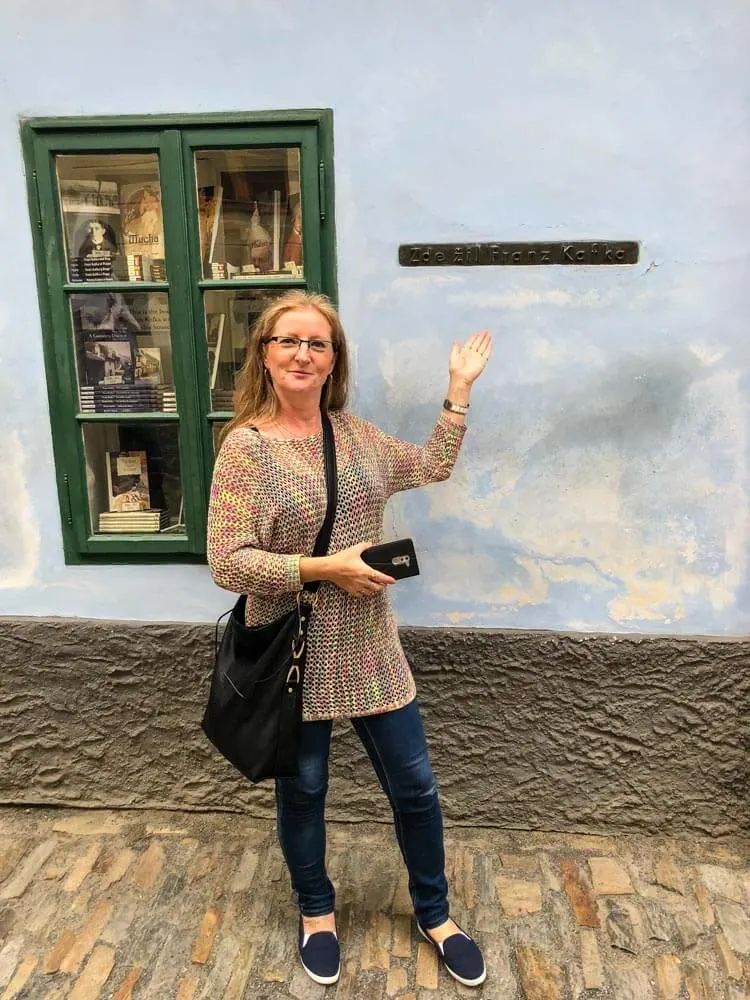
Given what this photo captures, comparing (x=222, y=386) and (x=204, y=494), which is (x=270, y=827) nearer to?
(x=204, y=494)

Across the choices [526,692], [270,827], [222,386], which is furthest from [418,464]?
[270,827]

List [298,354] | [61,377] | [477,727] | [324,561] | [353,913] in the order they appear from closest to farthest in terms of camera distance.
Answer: [324,561], [298,354], [353,913], [61,377], [477,727]

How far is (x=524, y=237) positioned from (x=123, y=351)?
4.87 feet

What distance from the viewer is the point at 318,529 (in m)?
2.13

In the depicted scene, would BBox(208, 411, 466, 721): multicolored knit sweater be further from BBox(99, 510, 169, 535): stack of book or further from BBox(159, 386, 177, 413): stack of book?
BBox(99, 510, 169, 535): stack of book

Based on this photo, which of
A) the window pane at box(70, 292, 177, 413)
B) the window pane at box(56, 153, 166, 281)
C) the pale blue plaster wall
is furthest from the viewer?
the window pane at box(70, 292, 177, 413)

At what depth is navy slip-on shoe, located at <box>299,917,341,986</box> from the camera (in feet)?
7.71

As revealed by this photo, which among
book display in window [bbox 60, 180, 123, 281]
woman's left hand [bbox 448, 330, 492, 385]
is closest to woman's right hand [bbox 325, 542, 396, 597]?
woman's left hand [bbox 448, 330, 492, 385]

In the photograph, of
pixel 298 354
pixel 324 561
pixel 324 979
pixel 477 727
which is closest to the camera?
pixel 324 561

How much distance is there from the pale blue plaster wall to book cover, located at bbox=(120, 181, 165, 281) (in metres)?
0.27

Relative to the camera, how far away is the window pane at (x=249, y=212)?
2730 millimetres

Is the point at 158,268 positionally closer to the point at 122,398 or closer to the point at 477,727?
the point at 122,398

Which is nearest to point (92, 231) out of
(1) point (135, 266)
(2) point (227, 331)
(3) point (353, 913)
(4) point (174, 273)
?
(1) point (135, 266)

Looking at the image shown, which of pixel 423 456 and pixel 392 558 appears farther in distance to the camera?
pixel 423 456
